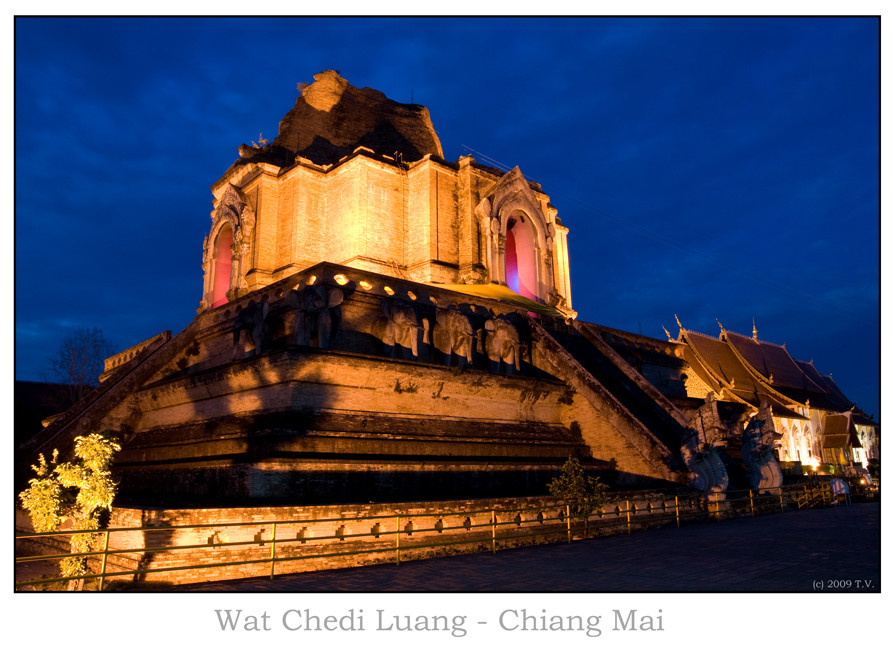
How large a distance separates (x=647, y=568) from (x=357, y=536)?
3.91 m

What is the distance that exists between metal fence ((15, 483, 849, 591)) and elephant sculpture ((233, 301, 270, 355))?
531 cm

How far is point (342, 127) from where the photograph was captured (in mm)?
28938

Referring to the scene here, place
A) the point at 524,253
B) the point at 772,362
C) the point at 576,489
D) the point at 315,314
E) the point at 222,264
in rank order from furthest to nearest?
1. the point at 772,362
2. the point at 222,264
3. the point at 524,253
4. the point at 315,314
5. the point at 576,489

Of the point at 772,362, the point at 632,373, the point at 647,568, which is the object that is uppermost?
the point at 772,362

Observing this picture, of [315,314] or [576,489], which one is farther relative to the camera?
[315,314]

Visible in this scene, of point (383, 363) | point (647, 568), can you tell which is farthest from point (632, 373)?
point (647, 568)

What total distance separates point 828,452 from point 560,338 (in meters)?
25.8

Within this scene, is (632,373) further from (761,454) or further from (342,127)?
(342,127)

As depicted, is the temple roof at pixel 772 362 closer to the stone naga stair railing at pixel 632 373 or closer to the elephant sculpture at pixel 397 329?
the stone naga stair railing at pixel 632 373

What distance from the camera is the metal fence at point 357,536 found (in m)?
8.02

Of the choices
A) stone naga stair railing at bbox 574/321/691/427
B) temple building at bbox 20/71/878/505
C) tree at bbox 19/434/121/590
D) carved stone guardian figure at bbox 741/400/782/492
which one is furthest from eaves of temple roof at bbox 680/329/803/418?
tree at bbox 19/434/121/590

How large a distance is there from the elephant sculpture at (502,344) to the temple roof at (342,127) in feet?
39.6

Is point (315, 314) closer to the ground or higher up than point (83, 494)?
higher up

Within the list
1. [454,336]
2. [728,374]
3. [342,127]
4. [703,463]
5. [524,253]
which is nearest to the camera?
[703,463]
